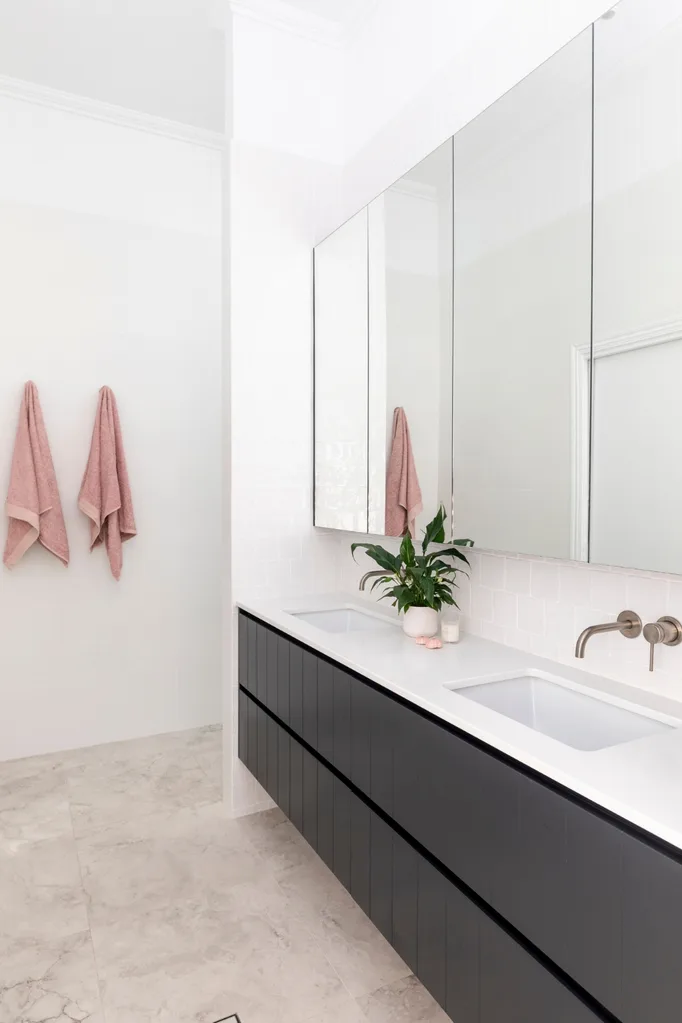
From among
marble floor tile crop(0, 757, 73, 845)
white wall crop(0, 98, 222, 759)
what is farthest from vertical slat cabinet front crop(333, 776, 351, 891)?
white wall crop(0, 98, 222, 759)

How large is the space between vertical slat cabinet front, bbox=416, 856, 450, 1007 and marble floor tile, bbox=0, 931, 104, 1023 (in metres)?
0.80

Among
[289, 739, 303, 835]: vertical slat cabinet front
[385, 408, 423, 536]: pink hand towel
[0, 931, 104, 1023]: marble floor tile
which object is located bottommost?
[0, 931, 104, 1023]: marble floor tile

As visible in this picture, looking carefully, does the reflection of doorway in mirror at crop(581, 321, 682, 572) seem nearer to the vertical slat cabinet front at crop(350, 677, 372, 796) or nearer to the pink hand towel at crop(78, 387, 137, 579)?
the vertical slat cabinet front at crop(350, 677, 372, 796)

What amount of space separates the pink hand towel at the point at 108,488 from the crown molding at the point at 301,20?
1603mm

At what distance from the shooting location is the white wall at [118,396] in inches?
113

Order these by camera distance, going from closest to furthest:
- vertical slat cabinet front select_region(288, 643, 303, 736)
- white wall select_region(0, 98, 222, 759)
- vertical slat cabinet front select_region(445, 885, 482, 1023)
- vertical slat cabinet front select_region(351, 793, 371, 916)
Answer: vertical slat cabinet front select_region(445, 885, 482, 1023), vertical slat cabinet front select_region(351, 793, 371, 916), vertical slat cabinet front select_region(288, 643, 303, 736), white wall select_region(0, 98, 222, 759)

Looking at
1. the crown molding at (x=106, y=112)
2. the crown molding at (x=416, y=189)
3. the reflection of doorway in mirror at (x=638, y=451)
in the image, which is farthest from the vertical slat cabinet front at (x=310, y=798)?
the crown molding at (x=106, y=112)

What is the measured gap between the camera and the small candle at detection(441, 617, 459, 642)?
1.81 meters

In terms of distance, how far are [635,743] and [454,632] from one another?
74cm

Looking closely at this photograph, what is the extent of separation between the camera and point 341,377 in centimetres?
234

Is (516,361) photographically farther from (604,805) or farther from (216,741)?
(216,741)

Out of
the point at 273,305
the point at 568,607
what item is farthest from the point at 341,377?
the point at 568,607

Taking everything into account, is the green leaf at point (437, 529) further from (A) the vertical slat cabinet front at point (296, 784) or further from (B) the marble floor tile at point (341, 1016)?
(B) the marble floor tile at point (341, 1016)

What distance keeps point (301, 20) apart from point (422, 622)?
2275 mm
